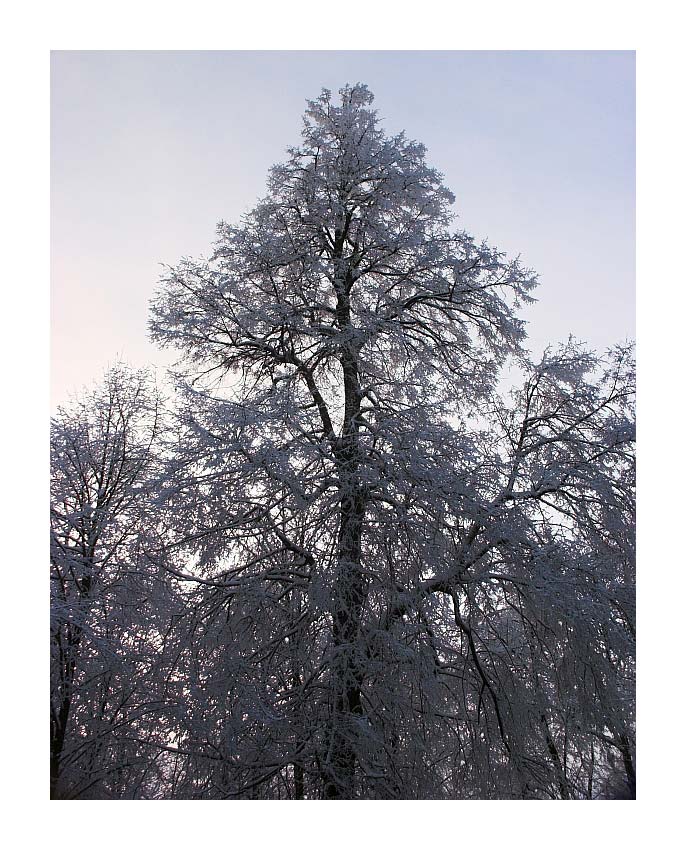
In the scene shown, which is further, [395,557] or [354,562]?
[395,557]

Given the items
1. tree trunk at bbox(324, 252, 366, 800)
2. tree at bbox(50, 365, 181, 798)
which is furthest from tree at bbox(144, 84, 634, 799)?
tree at bbox(50, 365, 181, 798)

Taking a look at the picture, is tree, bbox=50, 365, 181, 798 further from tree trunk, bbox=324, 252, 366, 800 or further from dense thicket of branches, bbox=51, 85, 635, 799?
tree trunk, bbox=324, 252, 366, 800

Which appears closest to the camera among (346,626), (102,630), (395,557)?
(346,626)

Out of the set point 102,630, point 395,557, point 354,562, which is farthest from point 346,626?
point 102,630

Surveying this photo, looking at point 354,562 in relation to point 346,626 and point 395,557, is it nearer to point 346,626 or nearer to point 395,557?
point 395,557

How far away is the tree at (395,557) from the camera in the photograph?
4848 millimetres

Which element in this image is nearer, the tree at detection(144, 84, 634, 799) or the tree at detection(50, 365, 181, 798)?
the tree at detection(144, 84, 634, 799)

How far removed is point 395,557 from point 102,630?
2622 mm

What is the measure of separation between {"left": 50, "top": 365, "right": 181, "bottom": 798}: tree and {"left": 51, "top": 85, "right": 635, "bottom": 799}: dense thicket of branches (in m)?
0.02

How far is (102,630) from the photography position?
5.70 m

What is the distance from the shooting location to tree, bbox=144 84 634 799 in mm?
4848

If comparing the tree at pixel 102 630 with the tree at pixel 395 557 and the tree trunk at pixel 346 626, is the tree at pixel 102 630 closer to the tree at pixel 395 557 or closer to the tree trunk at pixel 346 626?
the tree at pixel 395 557

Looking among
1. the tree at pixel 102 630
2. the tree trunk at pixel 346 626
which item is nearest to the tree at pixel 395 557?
the tree trunk at pixel 346 626
